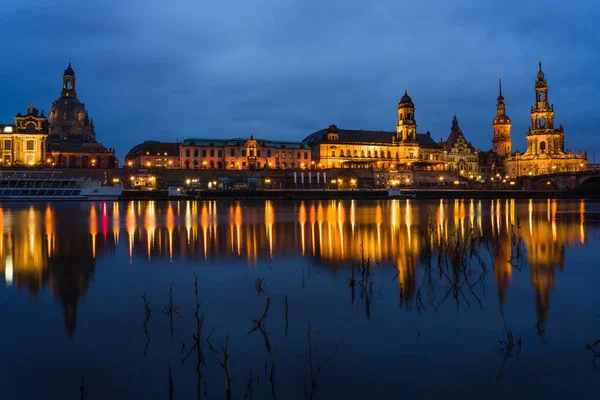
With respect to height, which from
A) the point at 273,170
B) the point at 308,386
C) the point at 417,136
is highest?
the point at 417,136

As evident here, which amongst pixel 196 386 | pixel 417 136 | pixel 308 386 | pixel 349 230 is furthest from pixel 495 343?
pixel 417 136

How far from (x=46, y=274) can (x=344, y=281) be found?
832 cm

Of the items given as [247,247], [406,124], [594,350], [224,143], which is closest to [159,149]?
[224,143]

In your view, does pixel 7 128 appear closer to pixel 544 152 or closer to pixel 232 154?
pixel 232 154

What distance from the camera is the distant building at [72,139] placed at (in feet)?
354

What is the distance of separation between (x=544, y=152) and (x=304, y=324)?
13024 cm

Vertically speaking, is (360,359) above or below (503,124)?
below

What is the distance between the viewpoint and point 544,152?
413ft

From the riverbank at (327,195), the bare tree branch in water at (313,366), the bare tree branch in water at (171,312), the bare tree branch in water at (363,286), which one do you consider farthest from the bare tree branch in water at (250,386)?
the riverbank at (327,195)

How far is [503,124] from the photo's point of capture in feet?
514

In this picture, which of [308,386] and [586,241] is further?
[586,241]

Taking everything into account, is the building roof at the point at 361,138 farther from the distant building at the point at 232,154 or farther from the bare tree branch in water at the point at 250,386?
the bare tree branch in water at the point at 250,386

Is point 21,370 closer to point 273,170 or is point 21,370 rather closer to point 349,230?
point 349,230

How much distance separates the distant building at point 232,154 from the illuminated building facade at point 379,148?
32.5 ft
